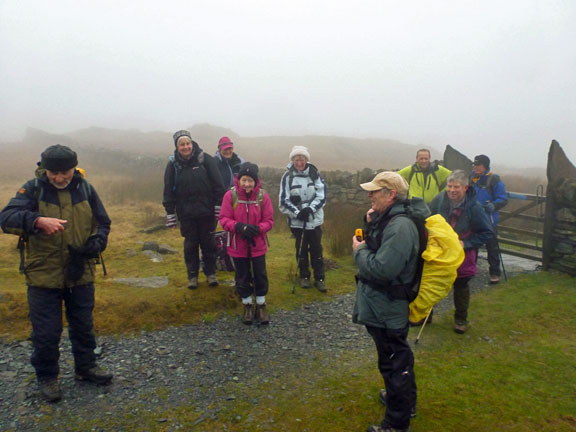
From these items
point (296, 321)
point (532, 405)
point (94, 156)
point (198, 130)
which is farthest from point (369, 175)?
point (198, 130)

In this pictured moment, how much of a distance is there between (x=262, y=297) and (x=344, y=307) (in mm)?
1310

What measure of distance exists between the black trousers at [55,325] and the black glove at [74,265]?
0.49ft

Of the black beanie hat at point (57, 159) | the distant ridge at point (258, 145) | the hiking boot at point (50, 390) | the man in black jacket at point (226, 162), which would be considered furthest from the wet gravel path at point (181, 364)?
the distant ridge at point (258, 145)

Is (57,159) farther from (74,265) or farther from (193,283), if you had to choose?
(193,283)

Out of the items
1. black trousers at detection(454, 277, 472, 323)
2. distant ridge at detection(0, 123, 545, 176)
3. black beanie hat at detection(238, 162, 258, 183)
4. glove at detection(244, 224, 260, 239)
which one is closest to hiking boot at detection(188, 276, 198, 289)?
glove at detection(244, 224, 260, 239)

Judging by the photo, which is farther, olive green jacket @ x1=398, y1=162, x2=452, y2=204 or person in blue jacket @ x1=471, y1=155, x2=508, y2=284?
person in blue jacket @ x1=471, y1=155, x2=508, y2=284

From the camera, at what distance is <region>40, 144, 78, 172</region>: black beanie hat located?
3.05m

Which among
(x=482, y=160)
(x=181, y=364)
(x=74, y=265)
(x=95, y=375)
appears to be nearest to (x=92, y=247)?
(x=74, y=265)

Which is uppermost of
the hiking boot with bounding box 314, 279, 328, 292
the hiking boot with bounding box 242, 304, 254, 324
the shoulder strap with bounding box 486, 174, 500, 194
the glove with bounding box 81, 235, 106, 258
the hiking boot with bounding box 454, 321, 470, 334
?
the shoulder strap with bounding box 486, 174, 500, 194

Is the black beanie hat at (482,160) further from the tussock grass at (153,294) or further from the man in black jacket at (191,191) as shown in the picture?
the man in black jacket at (191,191)

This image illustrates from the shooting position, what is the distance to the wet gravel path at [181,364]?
321cm

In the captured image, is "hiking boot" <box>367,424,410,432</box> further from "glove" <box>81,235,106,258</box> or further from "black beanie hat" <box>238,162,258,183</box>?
"black beanie hat" <box>238,162,258,183</box>

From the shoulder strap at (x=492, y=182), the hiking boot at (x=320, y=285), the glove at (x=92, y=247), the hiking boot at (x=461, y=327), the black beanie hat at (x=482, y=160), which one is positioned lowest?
the hiking boot at (x=461, y=327)

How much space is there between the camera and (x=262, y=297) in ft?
16.1
